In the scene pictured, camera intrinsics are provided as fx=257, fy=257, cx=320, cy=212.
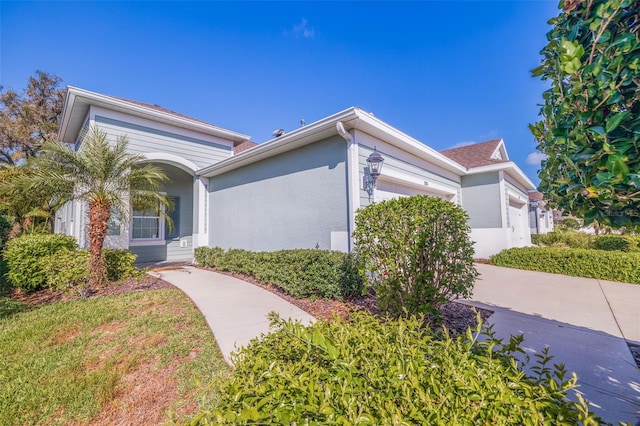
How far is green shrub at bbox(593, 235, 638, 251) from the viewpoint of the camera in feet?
29.0

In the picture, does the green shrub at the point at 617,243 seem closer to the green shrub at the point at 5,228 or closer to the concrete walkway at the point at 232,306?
the concrete walkway at the point at 232,306

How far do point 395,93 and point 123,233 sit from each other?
11.7 metres

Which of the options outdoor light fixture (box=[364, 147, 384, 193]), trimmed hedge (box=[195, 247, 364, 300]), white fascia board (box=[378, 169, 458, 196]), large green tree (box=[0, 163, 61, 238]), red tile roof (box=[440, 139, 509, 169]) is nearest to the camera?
trimmed hedge (box=[195, 247, 364, 300])

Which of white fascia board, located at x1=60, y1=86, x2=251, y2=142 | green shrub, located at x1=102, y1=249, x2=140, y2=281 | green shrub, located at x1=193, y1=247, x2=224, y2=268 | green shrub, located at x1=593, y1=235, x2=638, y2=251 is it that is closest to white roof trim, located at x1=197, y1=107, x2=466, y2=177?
white fascia board, located at x1=60, y1=86, x2=251, y2=142

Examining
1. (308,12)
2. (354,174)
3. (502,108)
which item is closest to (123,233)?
(354,174)

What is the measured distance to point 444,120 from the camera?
13773 mm

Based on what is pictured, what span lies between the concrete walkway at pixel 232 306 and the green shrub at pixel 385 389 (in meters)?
1.57

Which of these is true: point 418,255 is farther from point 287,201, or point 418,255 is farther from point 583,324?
point 287,201

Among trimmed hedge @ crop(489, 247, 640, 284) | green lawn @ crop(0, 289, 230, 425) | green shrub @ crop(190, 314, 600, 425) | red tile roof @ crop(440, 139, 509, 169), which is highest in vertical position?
red tile roof @ crop(440, 139, 509, 169)

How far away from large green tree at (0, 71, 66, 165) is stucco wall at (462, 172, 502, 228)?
75.1 feet

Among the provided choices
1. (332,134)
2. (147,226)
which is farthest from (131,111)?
(332,134)

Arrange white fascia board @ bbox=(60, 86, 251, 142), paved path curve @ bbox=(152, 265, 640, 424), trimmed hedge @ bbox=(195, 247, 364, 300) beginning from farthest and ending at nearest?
white fascia board @ bbox=(60, 86, 251, 142), trimmed hedge @ bbox=(195, 247, 364, 300), paved path curve @ bbox=(152, 265, 640, 424)

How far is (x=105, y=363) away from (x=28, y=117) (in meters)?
21.2

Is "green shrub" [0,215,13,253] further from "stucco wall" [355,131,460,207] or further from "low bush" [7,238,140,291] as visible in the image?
"stucco wall" [355,131,460,207]
